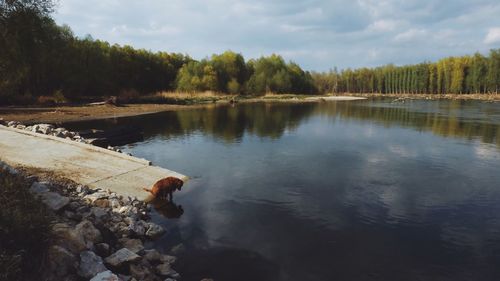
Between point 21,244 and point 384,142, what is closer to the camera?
point 21,244

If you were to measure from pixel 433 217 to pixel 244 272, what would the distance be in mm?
A: 10384

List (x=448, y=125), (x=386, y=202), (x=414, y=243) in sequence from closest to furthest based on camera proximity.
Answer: (x=414, y=243), (x=386, y=202), (x=448, y=125)

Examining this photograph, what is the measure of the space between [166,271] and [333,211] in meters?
9.40

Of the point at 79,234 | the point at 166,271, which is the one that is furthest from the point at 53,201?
the point at 166,271

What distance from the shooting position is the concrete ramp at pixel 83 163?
20.5 m

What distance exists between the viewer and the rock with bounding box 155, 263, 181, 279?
39.5ft

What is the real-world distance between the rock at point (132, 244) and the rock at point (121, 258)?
3.20 ft

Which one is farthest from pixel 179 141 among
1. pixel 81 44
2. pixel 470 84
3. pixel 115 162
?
pixel 470 84

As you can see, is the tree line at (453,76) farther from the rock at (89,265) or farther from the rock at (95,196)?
the rock at (89,265)

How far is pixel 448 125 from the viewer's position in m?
54.2

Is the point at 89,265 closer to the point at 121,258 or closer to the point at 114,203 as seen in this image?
the point at 121,258

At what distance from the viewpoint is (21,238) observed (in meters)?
9.48

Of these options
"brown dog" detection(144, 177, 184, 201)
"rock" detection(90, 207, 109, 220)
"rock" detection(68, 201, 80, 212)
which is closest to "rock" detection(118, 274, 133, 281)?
"rock" detection(90, 207, 109, 220)

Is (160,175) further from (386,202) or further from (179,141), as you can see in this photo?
(179,141)
